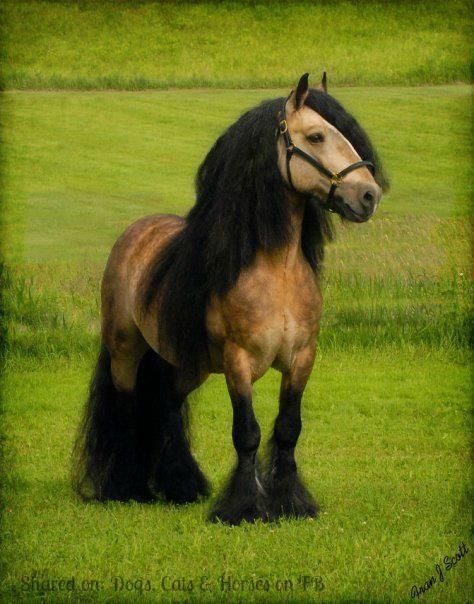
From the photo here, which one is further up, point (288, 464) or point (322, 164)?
point (322, 164)

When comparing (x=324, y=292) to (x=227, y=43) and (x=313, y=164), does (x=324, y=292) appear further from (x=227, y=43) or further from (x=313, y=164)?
(x=313, y=164)

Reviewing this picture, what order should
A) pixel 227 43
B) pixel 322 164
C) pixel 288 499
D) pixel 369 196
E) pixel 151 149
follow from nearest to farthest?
pixel 369 196 < pixel 322 164 < pixel 288 499 < pixel 227 43 < pixel 151 149

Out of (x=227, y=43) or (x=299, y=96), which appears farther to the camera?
(x=227, y=43)

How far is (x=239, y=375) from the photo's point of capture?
7.55 metres

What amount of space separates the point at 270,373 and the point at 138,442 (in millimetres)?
4618

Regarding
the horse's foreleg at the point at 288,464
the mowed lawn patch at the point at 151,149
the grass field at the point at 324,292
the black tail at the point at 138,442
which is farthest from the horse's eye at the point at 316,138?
the mowed lawn patch at the point at 151,149

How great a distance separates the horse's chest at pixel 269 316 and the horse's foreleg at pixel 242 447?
0.08 meters

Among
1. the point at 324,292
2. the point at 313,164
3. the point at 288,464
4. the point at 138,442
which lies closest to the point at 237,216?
the point at 313,164

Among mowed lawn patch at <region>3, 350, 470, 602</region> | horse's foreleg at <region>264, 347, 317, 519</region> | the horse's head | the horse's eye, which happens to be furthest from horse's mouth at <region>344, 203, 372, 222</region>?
mowed lawn patch at <region>3, 350, 470, 602</region>

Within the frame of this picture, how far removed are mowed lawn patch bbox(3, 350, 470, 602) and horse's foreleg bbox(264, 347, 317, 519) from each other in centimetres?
17

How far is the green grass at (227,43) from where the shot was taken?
10711mm

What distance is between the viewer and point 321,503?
831 centimetres

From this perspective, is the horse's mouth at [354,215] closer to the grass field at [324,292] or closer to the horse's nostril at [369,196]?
the horse's nostril at [369,196]

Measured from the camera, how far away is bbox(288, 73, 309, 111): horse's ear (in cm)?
734
